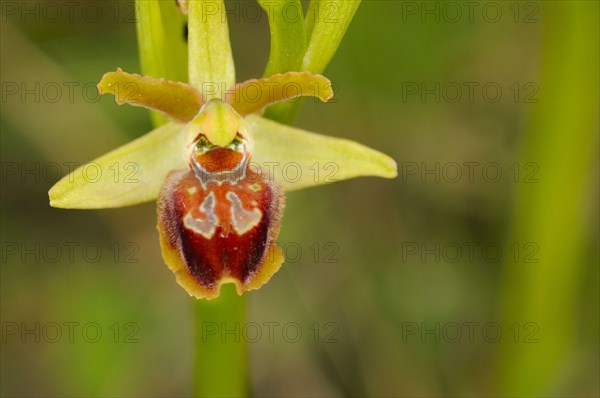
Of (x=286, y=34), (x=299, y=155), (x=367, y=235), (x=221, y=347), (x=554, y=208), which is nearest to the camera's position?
(x=286, y=34)

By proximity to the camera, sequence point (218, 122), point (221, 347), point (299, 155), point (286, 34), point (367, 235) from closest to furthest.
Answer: point (286, 34) < point (218, 122) < point (299, 155) < point (221, 347) < point (367, 235)

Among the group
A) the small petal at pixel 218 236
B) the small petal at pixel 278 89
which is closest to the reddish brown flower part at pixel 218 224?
the small petal at pixel 218 236

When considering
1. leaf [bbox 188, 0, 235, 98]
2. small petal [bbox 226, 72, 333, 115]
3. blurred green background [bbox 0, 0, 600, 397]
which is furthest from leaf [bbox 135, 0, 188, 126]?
blurred green background [bbox 0, 0, 600, 397]

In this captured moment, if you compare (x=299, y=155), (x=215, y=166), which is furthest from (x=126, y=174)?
(x=299, y=155)

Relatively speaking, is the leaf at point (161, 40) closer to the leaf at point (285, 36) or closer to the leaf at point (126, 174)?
the leaf at point (126, 174)

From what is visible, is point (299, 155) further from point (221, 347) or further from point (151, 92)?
point (221, 347)

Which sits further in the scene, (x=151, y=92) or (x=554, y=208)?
(x=554, y=208)

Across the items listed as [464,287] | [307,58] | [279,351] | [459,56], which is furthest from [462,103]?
[307,58]
